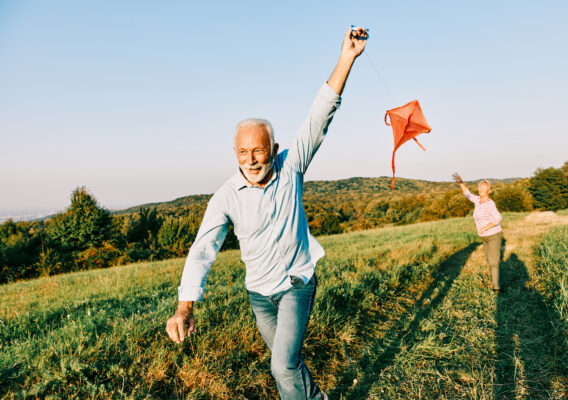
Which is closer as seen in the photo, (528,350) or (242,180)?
(242,180)

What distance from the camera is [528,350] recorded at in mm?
4008

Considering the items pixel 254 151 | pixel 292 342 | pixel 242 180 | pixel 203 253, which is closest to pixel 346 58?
pixel 254 151

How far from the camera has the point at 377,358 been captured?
4.00 metres

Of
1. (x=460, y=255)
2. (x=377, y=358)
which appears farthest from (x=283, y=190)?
(x=460, y=255)

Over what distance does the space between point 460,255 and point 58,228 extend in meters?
28.3

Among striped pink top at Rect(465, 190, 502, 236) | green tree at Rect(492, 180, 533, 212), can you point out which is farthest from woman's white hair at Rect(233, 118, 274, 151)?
green tree at Rect(492, 180, 533, 212)

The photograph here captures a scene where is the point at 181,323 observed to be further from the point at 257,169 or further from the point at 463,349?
the point at 463,349

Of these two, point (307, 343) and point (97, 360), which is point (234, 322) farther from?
point (97, 360)

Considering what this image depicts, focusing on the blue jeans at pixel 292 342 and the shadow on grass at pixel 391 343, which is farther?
the shadow on grass at pixel 391 343

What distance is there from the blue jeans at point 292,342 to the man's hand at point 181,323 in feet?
1.94

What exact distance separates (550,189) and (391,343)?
124 ft

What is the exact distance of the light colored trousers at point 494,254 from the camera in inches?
256

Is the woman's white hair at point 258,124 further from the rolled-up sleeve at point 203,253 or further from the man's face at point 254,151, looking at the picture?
the rolled-up sleeve at point 203,253

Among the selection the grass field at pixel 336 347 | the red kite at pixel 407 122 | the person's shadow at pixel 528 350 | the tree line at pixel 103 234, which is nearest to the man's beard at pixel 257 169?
the grass field at pixel 336 347
